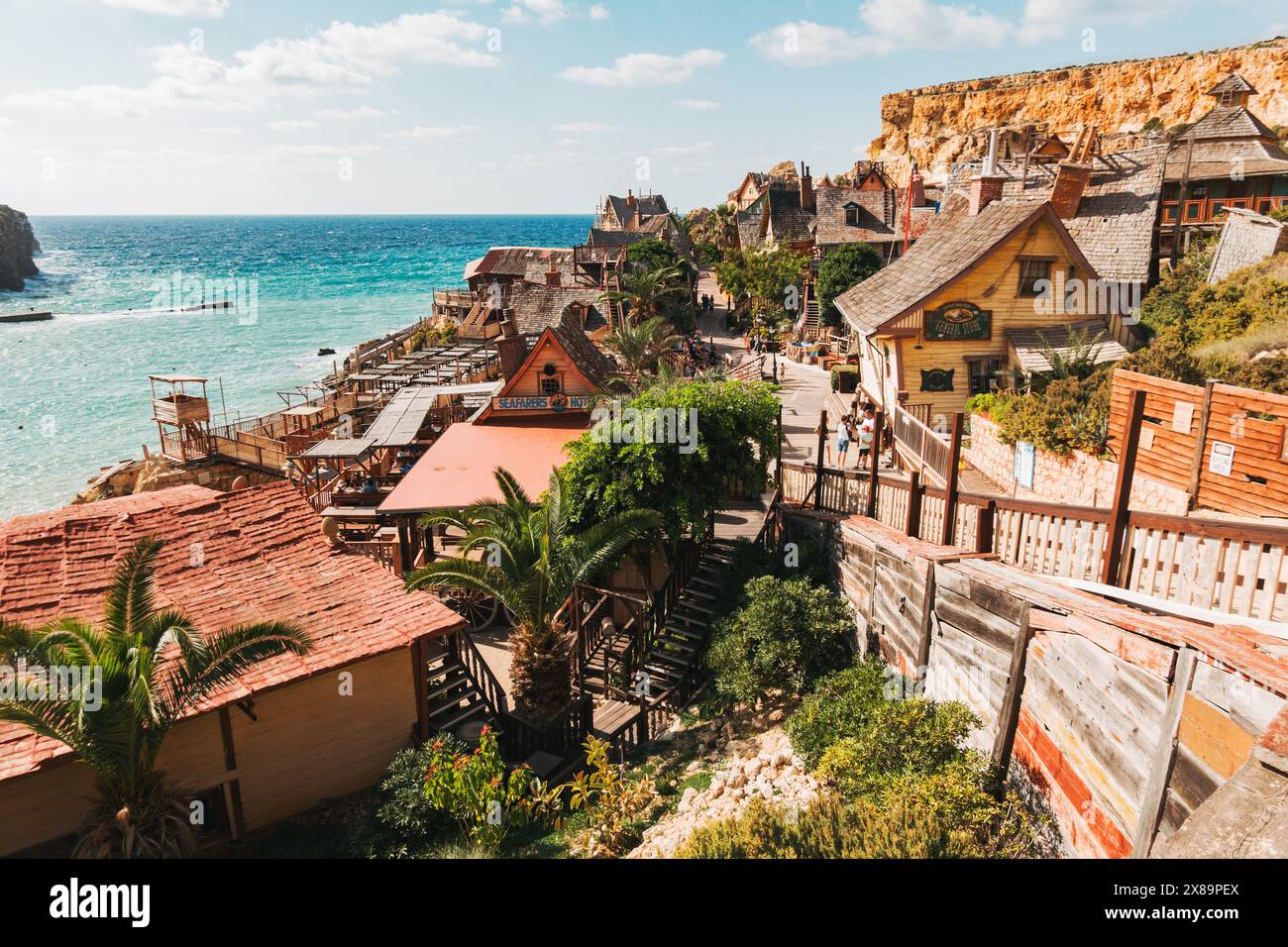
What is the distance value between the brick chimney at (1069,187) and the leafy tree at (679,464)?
18726mm

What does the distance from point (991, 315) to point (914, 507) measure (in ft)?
45.2

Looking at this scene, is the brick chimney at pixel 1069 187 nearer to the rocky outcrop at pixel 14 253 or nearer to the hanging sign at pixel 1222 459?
the hanging sign at pixel 1222 459

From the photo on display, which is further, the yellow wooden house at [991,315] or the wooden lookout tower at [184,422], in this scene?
the wooden lookout tower at [184,422]

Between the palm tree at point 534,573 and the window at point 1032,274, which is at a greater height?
the window at point 1032,274

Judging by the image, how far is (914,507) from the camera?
42.3ft

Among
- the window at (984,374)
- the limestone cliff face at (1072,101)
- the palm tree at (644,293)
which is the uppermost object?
the limestone cliff face at (1072,101)

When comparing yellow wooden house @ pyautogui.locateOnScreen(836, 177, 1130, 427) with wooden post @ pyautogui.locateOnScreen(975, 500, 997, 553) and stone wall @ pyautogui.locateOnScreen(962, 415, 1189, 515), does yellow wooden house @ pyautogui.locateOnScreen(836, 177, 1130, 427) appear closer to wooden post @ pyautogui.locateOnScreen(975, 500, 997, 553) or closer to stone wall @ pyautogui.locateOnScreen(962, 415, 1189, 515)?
stone wall @ pyautogui.locateOnScreen(962, 415, 1189, 515)

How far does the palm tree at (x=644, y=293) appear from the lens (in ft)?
153

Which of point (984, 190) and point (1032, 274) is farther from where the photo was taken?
point (984, 190)

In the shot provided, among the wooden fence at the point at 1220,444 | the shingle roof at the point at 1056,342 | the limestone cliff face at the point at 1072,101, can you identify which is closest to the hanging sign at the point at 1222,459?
the wooden fence at the point at 1220,444

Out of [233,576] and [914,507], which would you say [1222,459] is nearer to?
[914,507]

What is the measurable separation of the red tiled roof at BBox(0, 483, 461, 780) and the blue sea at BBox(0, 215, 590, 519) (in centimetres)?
2948

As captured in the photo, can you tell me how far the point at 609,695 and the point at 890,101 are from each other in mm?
129795

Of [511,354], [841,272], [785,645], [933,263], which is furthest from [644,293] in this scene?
[785,645]
